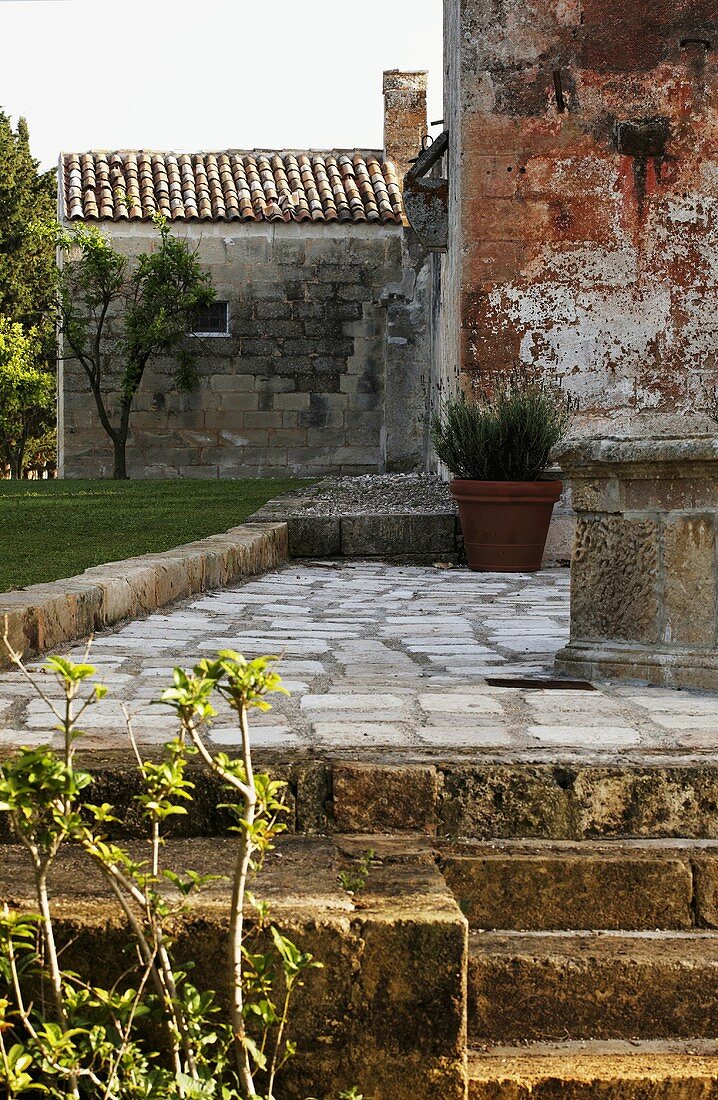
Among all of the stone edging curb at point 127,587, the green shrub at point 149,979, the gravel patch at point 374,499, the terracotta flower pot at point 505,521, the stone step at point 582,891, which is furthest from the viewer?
the gravel patch at point 374,499

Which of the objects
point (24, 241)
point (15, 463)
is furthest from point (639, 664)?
point (15, 463)

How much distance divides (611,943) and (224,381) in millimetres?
17178

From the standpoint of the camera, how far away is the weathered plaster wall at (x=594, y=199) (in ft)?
28.8

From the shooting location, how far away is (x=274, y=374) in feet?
62.6

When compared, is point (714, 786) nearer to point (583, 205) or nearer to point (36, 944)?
point (36, 944)

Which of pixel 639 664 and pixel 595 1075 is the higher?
pixel 639 664

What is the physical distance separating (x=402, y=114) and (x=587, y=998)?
1988 cm

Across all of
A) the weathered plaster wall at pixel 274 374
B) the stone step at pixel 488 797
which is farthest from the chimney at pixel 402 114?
the stone step at pixel 488 797

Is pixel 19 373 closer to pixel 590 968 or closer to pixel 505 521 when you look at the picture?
pixel 505 521

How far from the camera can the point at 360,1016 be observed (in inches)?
84.1

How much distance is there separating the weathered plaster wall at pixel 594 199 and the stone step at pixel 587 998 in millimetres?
6906

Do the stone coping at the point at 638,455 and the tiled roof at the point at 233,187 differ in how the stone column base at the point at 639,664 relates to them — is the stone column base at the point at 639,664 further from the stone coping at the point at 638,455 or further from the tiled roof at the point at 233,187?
the tiled roof at the point at 233,187

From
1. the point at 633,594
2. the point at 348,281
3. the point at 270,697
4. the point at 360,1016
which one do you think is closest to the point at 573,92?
the point at 633,594

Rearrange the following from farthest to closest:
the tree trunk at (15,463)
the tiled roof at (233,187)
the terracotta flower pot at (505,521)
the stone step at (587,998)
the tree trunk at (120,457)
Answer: the tree trunk at (15,463)
the tiled roof at (233,187)
the tree trunk at (120,457)
the terracotta flower pot at (505,521)
the stone step at (587,998)
